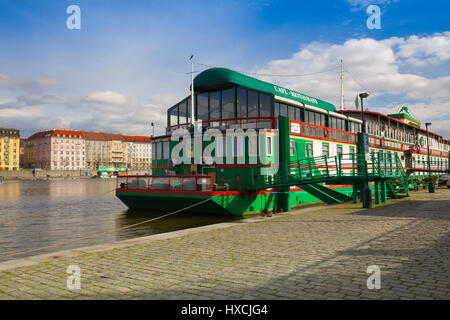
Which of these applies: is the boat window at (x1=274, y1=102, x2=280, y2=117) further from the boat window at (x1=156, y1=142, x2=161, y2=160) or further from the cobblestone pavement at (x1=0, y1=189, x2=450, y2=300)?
the cobblestone pavement at (x1=0, y1=189, x2=450, y2=300)

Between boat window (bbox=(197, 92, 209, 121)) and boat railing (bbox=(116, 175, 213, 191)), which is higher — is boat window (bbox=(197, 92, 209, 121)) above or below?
above

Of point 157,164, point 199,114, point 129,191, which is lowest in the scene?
point 129,191

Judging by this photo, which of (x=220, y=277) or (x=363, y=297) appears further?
(x=220, y=277)

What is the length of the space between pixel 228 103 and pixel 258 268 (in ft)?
52.0

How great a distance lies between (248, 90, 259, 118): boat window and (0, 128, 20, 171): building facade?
6145 inches

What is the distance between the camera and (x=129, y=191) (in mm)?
21141

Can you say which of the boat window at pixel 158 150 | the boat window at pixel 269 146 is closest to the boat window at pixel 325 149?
the boat window at pixel 269 146

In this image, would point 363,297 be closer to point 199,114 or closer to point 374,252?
point 374,252

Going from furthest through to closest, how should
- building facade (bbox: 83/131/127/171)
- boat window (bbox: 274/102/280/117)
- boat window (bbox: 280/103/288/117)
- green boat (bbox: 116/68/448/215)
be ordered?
building facade (bbox: 83/131/127/171) < boat window (bbox: 280/103/288/117) < boat window (bbox: 274/102/280/117) < green boat (bbox: 116/68/448/215)

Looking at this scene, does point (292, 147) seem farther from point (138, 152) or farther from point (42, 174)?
point (138, 152)

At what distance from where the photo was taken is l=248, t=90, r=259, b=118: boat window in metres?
20.6

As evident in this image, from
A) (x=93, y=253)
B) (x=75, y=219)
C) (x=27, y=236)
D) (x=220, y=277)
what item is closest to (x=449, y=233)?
(x=220, y=277)

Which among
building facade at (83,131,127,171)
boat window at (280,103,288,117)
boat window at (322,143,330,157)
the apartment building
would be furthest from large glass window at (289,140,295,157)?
the apartment building

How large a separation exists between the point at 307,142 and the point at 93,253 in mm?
16948
